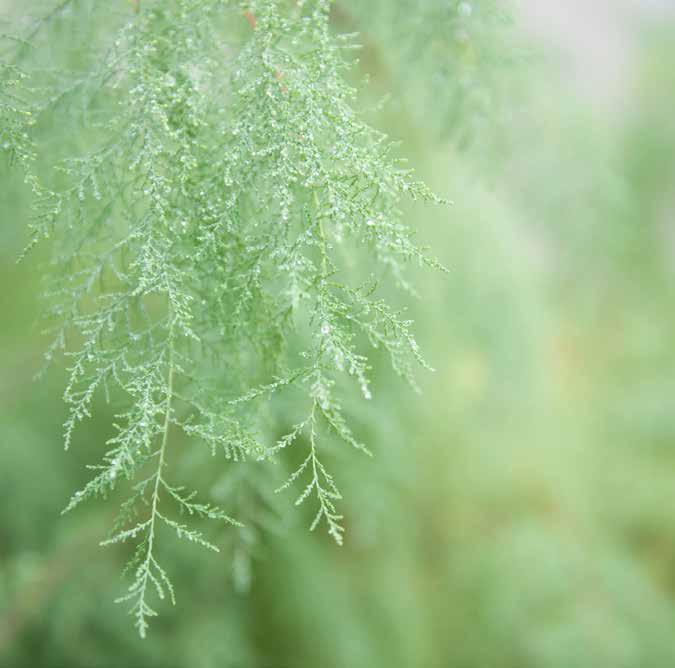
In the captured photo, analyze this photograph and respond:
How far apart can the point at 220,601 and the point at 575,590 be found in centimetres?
151

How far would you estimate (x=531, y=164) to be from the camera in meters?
2.27

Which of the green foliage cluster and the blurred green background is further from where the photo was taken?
the blurred green background

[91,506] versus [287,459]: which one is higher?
[287,459]

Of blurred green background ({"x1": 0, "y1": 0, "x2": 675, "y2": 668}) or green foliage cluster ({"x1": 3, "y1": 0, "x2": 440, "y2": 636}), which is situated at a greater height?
blurred green background ({"x1": 0, "y1": 0, "x2": 675, "y2": 668})

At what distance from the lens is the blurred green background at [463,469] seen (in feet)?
7.14

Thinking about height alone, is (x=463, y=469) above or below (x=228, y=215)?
above

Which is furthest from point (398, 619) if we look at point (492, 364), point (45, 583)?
point (45, 583)

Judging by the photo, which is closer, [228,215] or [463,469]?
[228,215]

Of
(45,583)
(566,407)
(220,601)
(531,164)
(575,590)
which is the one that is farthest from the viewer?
(566,407)

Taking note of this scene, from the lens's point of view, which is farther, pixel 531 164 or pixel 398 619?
pixel 398 619

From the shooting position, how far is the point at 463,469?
3.45 meters

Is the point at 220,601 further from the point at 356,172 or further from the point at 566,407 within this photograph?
the point at 356,172

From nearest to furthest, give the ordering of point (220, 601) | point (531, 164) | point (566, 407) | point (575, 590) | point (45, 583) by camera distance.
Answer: point (531, 164)
point (45, 583)
point (220, 601)
point (575, 590)
point (566, 407)

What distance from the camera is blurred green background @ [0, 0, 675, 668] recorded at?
2178mm
